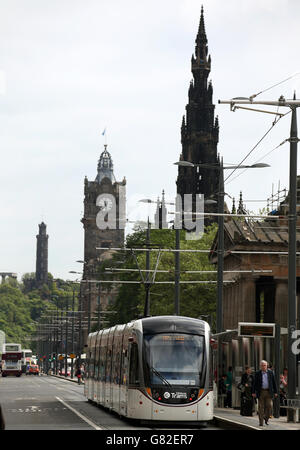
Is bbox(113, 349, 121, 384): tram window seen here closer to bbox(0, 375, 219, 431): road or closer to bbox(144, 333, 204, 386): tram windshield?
bbox(0, 375, 219, 431): road

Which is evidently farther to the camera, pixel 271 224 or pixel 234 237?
pixel 271 224

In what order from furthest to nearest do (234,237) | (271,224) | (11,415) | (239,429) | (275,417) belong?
(271,224), (234,237), (11,415), (275,417), (239,429)

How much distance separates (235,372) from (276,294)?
29.4m

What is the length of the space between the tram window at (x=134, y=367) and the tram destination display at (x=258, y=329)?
347 cm

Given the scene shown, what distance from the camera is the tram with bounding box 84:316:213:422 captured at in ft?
96.3

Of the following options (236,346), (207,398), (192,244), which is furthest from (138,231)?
(207,398)

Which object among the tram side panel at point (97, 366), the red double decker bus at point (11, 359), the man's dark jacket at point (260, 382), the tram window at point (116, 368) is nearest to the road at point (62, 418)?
the tram side panel at point (97, 366)

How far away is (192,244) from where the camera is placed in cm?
9331

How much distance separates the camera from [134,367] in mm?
30750

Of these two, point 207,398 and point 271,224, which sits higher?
point 271,224

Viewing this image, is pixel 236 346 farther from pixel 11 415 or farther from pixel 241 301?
pixel 241 301

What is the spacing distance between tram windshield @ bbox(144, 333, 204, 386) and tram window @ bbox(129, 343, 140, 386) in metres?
0.48

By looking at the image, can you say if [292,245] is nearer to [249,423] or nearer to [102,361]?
[249,423]

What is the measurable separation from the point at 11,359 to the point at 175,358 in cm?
9411
